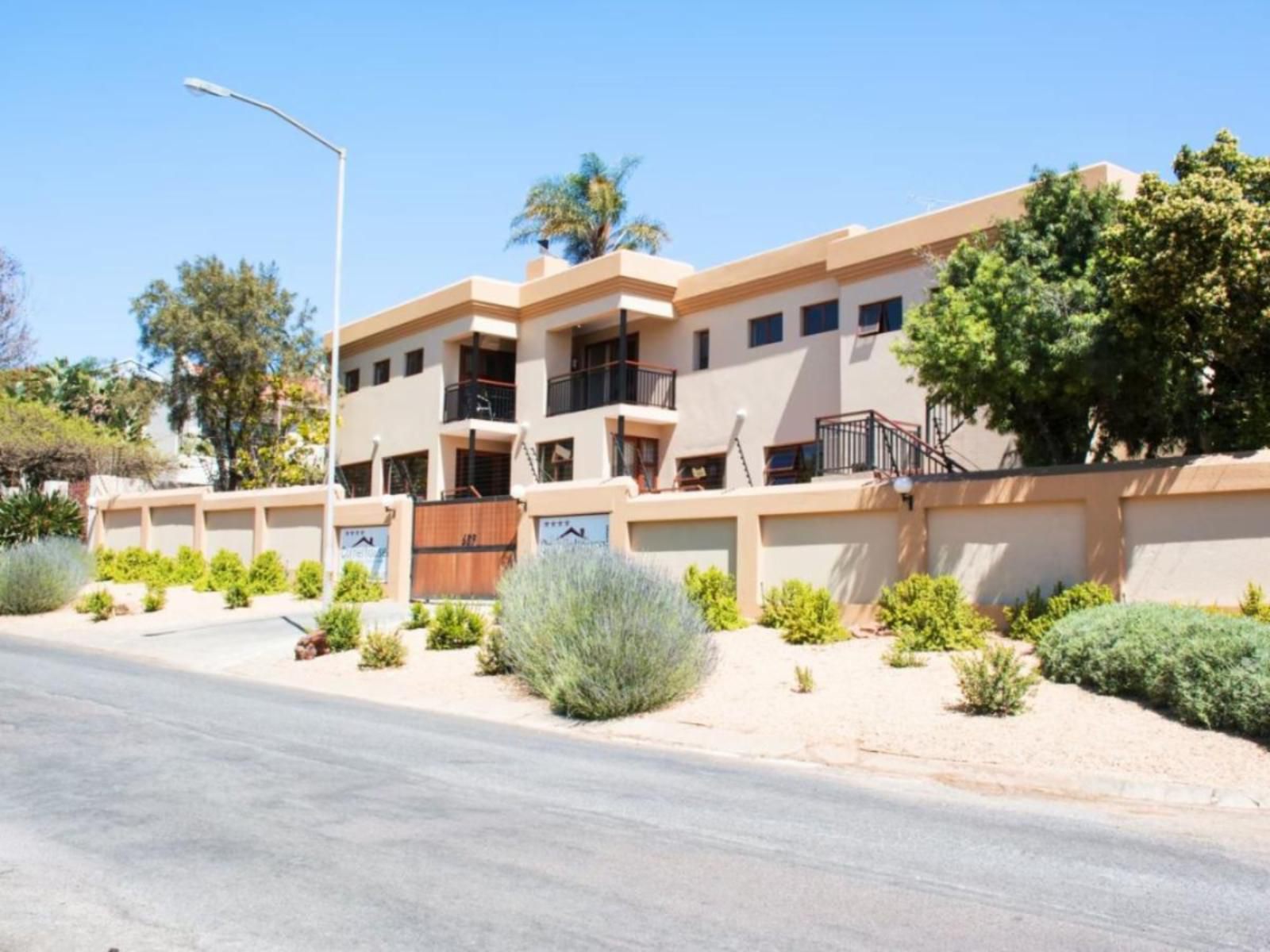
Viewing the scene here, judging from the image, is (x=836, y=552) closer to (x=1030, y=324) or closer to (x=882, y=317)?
(x=1030, y=324)

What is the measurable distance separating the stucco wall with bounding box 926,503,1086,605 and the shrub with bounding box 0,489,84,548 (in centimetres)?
2561

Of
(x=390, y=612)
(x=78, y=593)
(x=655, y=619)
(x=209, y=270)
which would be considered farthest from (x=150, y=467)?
(x=655, y=619)

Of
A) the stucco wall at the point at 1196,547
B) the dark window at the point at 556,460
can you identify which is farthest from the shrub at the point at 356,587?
the stucco wall at the point at 1196,547

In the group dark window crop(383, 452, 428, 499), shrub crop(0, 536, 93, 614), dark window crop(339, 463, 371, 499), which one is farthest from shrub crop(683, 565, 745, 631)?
dark window crop(339, 463, 371, 499)

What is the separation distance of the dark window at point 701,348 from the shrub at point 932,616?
13.2 meters

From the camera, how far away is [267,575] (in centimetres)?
3000

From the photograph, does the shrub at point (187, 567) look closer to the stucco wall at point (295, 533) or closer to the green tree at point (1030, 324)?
the stucco wall at point (295, 533)

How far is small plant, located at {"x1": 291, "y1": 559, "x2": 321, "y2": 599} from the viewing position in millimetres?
28703

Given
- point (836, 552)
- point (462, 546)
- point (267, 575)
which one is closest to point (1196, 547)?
point (836, 552)

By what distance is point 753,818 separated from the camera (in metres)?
8.38

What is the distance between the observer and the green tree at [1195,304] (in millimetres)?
14102

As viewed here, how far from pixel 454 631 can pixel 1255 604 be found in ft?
37.2

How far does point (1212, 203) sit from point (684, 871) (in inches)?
438

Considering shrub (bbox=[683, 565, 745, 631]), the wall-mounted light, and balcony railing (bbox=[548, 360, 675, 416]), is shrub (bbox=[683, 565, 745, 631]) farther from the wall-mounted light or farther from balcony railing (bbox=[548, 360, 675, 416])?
balcony railing (bbox=[548, 360, 675, 416])
